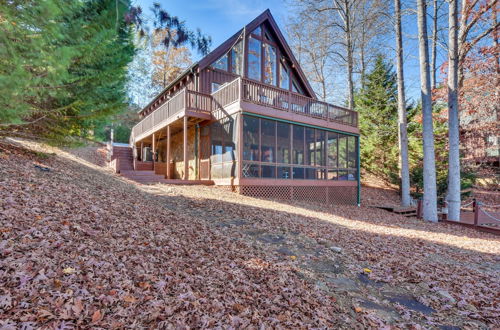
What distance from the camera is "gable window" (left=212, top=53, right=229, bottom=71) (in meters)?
14.3

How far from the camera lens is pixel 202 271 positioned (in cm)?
353

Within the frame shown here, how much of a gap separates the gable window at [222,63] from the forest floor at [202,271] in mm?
10067

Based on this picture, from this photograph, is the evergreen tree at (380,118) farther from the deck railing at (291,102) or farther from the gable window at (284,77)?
the gable window at (284,77)

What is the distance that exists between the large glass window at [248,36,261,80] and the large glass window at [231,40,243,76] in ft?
1.64

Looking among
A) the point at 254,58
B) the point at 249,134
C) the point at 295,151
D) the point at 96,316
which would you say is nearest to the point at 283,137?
the point at 249,134

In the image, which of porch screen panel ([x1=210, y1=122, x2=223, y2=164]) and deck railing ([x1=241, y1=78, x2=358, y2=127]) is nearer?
deck railing ([x1=241, y1=78, x2=358, y2=127])

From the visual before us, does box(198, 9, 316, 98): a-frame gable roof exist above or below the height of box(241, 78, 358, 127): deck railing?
above

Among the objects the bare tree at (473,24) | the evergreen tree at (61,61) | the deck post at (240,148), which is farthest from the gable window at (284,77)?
the evergreen tree at (61,61)

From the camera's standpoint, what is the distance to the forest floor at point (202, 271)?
8.23 ft

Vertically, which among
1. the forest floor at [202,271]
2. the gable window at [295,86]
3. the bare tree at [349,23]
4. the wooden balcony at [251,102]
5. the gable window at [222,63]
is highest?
the bare tree at [349,23]

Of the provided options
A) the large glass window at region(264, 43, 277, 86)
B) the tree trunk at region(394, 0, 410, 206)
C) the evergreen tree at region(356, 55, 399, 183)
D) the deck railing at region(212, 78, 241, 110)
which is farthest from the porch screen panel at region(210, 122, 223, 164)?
the evergreen tree at region(356, 55, 399, 183)

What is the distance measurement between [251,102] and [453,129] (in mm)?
7891

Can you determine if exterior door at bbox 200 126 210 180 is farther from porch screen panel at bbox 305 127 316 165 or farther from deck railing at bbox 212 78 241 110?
porch screen panel at bbox 305 127 316 165

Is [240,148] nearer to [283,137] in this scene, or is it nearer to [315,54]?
[283,137]
